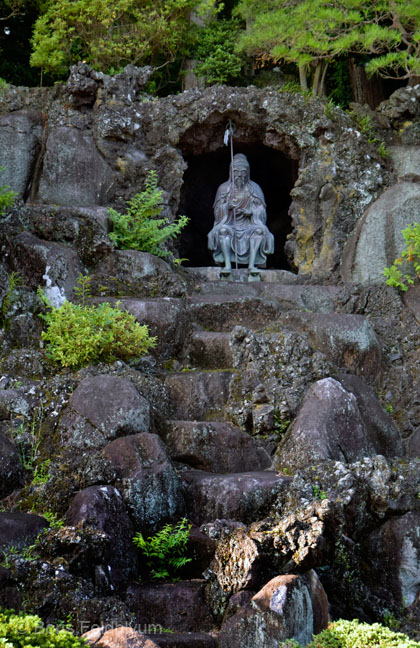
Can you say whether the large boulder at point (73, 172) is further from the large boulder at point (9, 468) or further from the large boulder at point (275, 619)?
the large boulder at point (275, 619)

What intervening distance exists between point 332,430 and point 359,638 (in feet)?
10.3

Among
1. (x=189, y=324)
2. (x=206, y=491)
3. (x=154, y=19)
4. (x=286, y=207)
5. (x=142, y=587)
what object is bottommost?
(x=142, y=587)

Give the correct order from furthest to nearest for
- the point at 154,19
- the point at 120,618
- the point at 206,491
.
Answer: the point at 154,19 → the point at 206,491 → the point at 120,618

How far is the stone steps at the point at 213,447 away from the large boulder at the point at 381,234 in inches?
186

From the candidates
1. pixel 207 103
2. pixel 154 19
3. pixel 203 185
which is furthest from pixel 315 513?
pixel 154 19

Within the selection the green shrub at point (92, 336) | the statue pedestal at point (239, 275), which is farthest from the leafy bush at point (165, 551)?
the statue pedestal at point (239, 275)

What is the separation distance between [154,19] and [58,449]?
37.6 ft

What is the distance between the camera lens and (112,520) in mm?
5754

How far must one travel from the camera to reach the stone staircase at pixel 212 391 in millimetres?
5418

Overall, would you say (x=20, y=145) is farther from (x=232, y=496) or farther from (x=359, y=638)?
(x=359, y=638)

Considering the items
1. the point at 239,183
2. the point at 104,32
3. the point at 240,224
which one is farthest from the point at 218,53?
the point at 240,224

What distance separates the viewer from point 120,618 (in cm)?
468

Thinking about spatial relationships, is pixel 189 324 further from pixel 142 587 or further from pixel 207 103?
pixel 207 103

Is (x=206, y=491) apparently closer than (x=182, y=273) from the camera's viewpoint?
Yes
